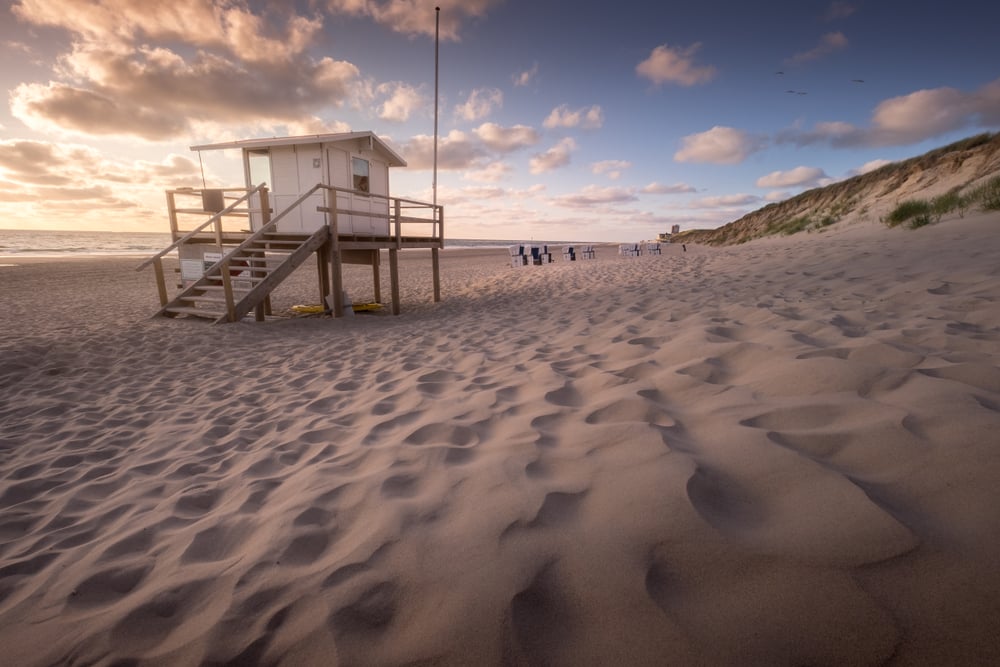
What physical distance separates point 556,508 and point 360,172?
1132 centimetres

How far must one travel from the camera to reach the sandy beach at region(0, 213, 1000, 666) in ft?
3.47

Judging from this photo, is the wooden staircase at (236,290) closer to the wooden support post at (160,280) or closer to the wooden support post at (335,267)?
the wooden support post at (335,267)

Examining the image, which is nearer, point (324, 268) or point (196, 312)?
point (196, 312)

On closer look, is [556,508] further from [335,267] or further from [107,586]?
[335,267]

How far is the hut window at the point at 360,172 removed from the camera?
1082 centimetres

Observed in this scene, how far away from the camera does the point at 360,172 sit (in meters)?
11.0

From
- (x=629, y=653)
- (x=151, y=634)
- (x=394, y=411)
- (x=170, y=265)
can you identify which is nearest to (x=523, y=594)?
(x=629, y=653)

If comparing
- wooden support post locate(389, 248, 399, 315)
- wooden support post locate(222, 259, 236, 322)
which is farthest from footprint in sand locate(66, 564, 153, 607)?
wooden support post locate(389, 248, 399, 315)

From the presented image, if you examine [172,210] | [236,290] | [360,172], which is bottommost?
[236,290]

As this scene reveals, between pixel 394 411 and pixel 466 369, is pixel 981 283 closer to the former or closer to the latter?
pixel 466 369

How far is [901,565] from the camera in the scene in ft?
3.49

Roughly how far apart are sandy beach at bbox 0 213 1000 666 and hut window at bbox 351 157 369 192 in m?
8.31

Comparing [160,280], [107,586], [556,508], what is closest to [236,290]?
[160,280]

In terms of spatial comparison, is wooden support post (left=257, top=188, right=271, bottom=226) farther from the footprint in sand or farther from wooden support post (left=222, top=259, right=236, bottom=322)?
the footprint in sand
